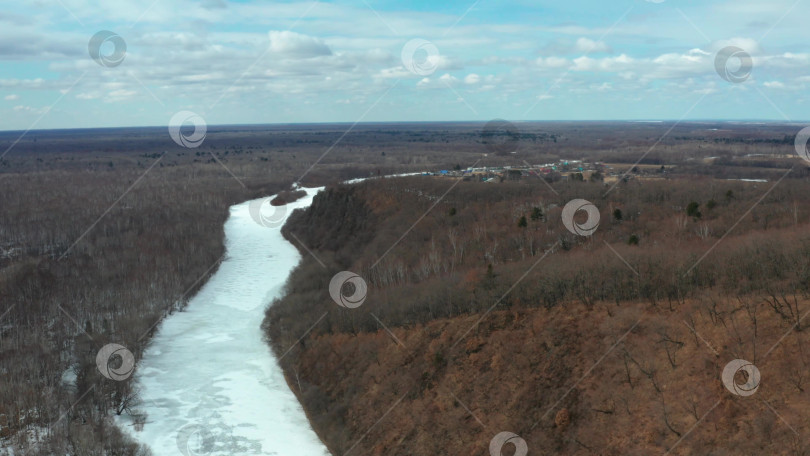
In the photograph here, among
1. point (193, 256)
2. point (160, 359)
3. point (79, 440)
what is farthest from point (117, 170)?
point (79, 440)

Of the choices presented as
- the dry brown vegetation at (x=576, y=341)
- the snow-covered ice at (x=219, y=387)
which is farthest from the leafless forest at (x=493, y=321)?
the snow-covered ice at (x=219, y=387)

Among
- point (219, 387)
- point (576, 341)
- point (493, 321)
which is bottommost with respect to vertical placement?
point (219, 387)

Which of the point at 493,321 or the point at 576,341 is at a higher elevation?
the point at 576,341

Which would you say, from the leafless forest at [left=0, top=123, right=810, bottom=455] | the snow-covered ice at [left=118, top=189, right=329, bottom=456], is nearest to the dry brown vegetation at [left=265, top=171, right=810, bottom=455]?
the leafless forest at [left=0, top=123, right=810, bottom=455]

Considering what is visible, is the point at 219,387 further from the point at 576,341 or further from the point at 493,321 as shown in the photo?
the point at 576,341

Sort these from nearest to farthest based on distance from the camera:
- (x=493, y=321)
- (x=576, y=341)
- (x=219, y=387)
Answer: (x=576, y=341)
(x=493, y=321)
(x=219, y=387)

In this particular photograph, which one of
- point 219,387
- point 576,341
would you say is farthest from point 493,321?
point 219,387

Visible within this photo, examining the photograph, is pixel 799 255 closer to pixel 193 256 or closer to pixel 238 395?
pixel 238 395

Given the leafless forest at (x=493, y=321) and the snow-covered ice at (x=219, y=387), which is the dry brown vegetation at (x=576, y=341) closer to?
the leafless forest at (x=493, y=321)
